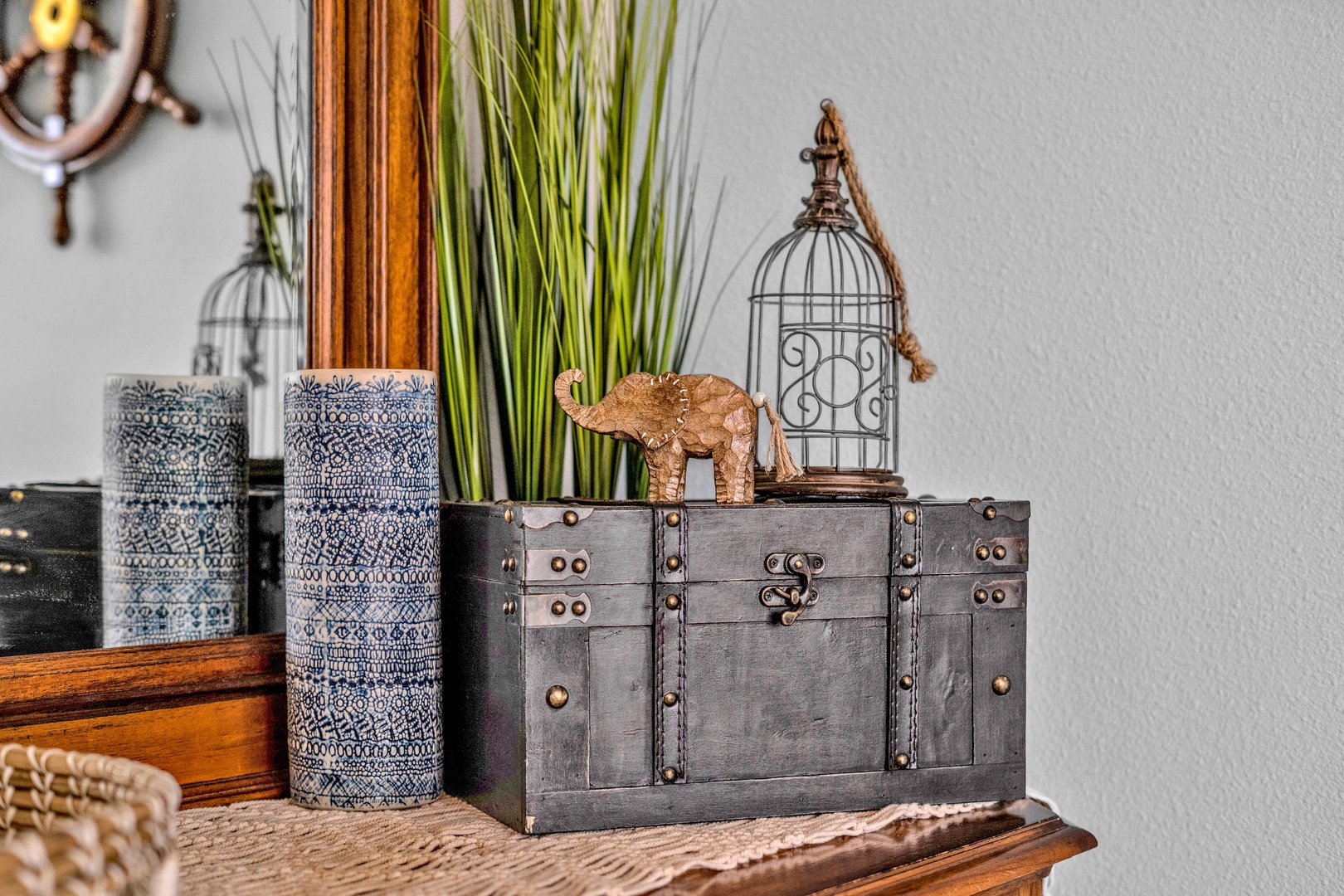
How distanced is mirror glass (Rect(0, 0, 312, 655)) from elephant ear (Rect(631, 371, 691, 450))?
0.37 m

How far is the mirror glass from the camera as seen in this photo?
3.30 feet

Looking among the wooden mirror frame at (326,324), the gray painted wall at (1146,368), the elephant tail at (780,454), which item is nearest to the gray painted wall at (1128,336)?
the gray painted wall at (1146,368)

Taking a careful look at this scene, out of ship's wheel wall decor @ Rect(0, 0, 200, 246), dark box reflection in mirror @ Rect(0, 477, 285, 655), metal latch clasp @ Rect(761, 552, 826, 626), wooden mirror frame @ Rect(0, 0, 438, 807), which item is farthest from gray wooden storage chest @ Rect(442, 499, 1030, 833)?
ship's wheel wall decor @ Rect(0, 0, 200, 246)

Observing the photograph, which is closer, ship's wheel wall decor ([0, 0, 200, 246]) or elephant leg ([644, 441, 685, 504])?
ship's wheel wall decor ([0, 0, 200, 246])

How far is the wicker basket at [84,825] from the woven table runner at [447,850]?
15 cm

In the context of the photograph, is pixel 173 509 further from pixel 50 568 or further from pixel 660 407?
pixel 660 407

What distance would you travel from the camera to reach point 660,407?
3.67ft

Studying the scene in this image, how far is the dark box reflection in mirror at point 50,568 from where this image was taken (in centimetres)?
100

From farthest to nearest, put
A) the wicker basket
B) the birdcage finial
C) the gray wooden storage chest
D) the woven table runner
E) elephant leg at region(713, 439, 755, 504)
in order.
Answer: the birdcage finial < elephant leg at region(713, 439, 755, 504) < the gray wooden storage chest < the woven table runner < the wicker basket

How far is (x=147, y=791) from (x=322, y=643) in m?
0.41

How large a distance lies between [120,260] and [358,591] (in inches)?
15.1

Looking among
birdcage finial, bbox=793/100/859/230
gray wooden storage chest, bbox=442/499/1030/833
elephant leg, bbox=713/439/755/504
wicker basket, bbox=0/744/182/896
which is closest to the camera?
wicker basket, bbox=0/744/182/896

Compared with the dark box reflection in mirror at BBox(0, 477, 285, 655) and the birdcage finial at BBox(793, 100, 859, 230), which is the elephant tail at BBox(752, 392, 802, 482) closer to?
the birdcage finial at BBox(793, 100, 859, 230)

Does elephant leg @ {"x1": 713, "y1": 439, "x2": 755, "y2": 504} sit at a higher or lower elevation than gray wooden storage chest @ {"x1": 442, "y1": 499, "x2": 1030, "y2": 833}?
higher
